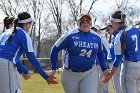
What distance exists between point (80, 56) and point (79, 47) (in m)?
0.19

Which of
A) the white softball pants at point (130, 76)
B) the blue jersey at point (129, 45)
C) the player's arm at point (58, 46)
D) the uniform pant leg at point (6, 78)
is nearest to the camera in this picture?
the uniform pant leg at point (6, 78)

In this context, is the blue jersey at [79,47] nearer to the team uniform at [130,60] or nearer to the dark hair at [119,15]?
the team uniform at [130,60]

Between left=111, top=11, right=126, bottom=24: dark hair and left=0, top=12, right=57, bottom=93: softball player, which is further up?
left=111, top=11, right=126, bottom=24: dark hair

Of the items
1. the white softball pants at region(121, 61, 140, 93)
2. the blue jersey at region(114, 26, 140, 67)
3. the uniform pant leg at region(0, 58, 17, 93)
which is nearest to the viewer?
the uniform pant leg at region(0, 58, 17, 93)

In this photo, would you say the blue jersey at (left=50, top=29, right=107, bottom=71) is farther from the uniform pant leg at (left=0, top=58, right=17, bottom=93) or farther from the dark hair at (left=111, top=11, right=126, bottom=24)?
the uniform pant leg at (left=0, top=58, right=17, bottom=93)

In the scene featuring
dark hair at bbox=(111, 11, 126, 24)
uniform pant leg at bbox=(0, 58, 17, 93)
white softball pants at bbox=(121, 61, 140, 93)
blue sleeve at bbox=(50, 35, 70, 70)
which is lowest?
white softball pants at bbox=(121, 61, 140, 93)

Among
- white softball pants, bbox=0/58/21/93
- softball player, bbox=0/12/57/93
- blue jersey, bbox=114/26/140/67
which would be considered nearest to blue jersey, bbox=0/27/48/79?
softball player, bbox=0/12/57/93

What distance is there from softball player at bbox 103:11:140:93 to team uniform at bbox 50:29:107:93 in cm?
46

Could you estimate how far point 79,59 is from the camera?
7.92 metres

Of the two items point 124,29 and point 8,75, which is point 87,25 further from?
point 8,75

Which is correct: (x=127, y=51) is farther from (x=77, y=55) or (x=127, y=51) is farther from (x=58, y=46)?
(x=58, y=46)

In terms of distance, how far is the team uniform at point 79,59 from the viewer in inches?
309

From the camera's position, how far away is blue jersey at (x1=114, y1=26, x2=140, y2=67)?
8.38 metres

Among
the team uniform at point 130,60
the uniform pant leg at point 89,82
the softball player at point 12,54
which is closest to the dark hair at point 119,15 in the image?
the team uniform at point 130,60
